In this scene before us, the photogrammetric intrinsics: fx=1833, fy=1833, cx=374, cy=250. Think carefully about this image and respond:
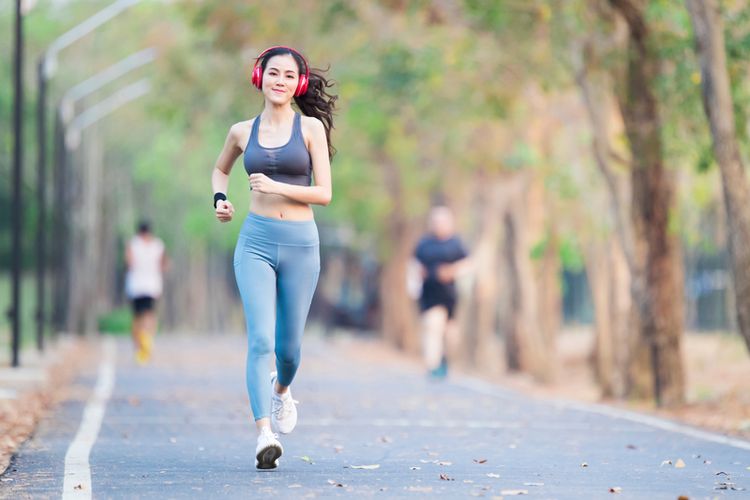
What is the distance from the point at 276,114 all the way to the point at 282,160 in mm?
290

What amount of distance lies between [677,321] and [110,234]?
159 ft

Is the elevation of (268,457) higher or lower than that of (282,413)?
lower

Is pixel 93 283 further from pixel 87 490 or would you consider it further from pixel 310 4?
pixel 87 490

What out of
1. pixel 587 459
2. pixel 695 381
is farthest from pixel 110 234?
pixel 587 459

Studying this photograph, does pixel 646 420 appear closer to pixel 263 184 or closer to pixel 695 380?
pixel 263 184

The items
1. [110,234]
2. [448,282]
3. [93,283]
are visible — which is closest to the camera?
[448,282]

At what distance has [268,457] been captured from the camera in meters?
9.71

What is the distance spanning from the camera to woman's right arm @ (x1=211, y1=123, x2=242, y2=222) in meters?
9.89

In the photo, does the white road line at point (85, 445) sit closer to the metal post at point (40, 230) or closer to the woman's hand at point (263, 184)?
the woman's hand at point (263, 184)

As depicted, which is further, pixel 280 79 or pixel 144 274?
pixel 144 274

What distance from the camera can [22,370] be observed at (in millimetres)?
22109

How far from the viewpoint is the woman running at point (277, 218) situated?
32.2ft

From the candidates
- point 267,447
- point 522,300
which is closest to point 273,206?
point 267,447

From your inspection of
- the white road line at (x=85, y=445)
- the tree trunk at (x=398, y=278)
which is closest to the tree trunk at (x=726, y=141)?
the white road line at (x=85, y=445)
